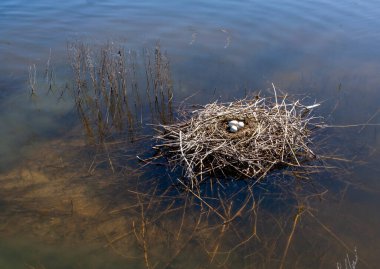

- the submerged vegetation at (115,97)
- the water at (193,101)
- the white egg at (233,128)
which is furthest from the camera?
the submerged vegetation at (115,97)

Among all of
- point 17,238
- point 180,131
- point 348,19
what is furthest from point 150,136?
point 348,19

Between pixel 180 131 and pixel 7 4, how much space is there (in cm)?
786

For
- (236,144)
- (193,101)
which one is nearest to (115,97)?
(193,101)

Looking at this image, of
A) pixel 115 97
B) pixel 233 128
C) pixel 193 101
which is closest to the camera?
pixel 233 128

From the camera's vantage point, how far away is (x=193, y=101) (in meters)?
7.39

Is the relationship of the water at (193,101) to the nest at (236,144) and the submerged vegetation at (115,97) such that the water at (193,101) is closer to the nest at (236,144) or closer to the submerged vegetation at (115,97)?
the submerged vegetation at (115,97)

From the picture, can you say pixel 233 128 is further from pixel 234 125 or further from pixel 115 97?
pixel 115 97

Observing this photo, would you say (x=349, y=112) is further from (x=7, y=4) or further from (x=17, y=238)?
(x=7, y=4)

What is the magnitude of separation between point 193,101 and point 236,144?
2.03 meters

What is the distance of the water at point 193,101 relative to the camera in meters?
4.70

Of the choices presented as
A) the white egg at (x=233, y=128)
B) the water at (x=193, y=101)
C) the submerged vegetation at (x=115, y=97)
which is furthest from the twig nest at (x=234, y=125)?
the submerged vegetation at (x=115, y=97)

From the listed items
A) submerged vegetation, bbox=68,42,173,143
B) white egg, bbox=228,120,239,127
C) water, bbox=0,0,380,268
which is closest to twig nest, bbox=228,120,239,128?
white egg, bbox=228,120,239,127

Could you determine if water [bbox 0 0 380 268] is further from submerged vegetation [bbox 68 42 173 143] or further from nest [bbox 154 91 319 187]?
nest [bbox 154 91 319 187]

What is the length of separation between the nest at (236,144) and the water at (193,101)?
1.68ft
